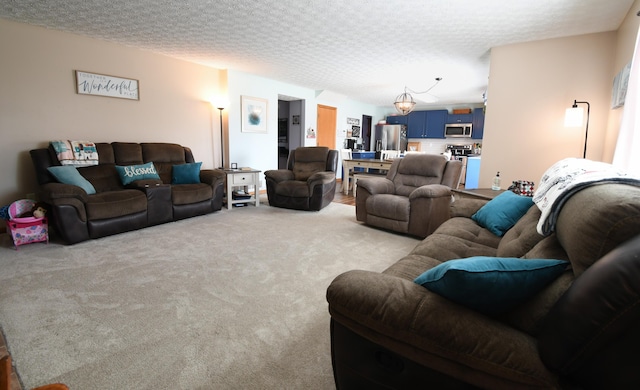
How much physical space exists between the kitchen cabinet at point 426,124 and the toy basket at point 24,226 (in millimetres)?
8890

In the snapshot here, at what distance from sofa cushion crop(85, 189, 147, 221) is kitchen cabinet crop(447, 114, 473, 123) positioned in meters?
8.10

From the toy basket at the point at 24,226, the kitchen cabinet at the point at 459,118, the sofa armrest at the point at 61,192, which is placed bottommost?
the toy basket at the point at 24,226

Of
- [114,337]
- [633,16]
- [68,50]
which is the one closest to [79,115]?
[68,50]

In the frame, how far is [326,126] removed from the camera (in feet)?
26.3

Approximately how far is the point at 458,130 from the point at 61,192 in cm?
874

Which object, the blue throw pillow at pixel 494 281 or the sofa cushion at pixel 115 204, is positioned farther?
the sofa cushion at pixel 115 204

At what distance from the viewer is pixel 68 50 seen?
149 inches

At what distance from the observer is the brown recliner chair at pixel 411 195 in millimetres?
3441

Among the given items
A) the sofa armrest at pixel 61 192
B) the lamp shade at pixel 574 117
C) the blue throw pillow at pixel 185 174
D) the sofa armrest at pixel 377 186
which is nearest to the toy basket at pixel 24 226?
the sofa armrest at pixel 61 192

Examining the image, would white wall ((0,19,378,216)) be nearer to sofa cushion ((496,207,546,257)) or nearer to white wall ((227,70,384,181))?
white wall ((227,70,384,181))

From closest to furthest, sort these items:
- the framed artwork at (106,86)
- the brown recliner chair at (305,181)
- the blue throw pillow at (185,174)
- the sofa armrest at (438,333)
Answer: the sofa armrest at (438,333) → the framed artwork at (106,86) → the blue throw pillow at (185,174) → the brown recliner chair at (305,181)

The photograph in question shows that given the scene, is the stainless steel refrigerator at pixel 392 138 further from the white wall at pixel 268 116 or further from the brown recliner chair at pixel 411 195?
the brown recliner chair at pixel 411 195

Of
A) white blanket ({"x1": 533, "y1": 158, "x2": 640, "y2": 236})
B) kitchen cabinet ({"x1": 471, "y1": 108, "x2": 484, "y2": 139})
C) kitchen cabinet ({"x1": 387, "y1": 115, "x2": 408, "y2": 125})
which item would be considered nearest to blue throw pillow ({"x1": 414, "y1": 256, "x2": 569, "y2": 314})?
white blanket ({"x1": 533, "y1": 158, "x2": 640, "y2": 236})

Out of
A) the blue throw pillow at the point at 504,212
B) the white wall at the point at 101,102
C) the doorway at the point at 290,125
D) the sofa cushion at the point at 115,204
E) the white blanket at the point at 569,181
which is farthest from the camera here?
the doorway at the point at 290,125
